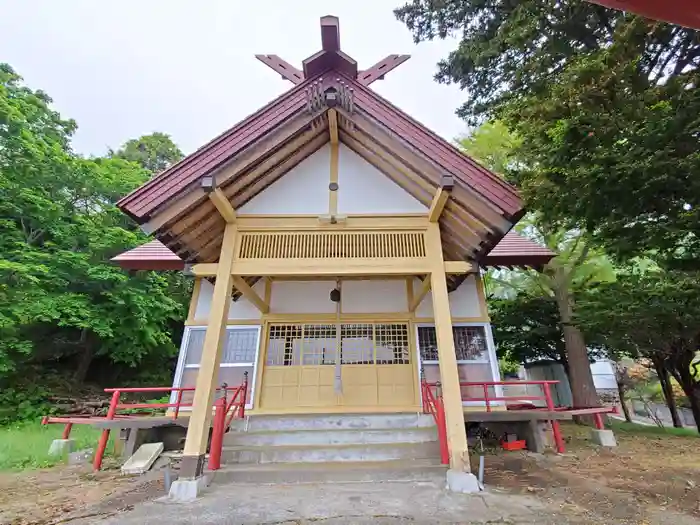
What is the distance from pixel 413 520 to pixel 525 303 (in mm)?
9573

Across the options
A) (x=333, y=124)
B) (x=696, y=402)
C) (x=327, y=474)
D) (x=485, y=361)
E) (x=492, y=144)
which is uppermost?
(x=492, y=144)

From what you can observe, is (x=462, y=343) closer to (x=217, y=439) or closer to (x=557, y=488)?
(x=557, y=488)

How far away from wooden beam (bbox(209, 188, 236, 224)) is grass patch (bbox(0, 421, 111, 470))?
15.9 ft

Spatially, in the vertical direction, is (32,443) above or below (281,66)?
below

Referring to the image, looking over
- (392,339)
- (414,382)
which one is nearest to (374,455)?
(414,382)

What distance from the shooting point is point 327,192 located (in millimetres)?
5523

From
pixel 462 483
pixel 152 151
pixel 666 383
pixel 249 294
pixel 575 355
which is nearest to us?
pixel 462 483

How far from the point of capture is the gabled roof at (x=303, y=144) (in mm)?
4367

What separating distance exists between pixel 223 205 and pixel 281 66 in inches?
118

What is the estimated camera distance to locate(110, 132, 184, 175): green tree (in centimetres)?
1988

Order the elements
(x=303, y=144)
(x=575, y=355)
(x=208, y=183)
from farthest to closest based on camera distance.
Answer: (x=575, y=355) → (x=303, y=144) → (x=208, y=183)

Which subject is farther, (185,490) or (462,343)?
(462,343)

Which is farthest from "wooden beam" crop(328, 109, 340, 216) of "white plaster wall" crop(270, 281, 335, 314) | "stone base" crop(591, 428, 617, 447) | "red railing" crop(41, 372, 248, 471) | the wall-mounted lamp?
"stone base" crop(591, 428, 617, 447)

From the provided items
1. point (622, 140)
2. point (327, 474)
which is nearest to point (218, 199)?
point (327, 474)
